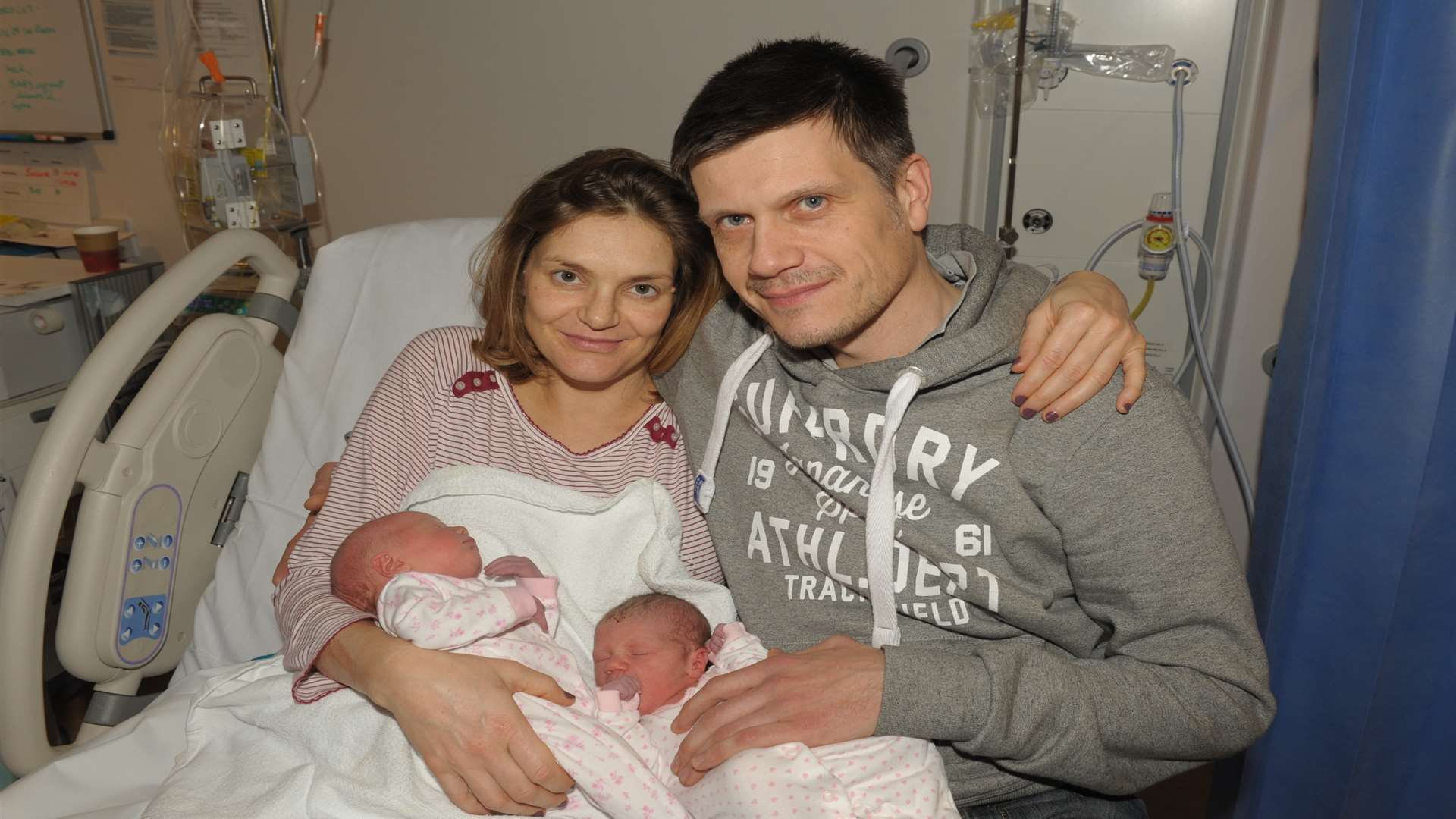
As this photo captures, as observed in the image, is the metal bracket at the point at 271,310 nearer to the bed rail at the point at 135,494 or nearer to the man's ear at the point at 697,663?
the bed rail at the point at 135,494

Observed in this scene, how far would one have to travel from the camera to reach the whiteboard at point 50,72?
3.33 m

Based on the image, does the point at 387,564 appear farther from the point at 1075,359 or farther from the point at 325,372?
the point at 1075,359

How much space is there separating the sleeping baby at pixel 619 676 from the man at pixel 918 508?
0.05 metres

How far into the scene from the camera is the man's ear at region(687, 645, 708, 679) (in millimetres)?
1507

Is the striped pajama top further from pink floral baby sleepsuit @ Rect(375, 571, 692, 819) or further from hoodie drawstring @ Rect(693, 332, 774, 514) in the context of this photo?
pink floral baby sleepsuit @ Rect(375, 571, 692, 819)

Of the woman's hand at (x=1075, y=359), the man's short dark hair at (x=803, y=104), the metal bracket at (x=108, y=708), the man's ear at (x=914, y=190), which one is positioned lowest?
the metal bracket at (x=108, y=708)

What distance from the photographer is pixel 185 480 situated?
1.89 metres

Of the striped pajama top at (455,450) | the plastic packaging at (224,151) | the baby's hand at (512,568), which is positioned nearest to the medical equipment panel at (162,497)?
the striped pajama top at (455,450)

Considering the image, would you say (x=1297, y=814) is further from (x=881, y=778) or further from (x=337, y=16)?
(x=337, y=16)

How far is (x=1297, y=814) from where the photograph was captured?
5.99 ft

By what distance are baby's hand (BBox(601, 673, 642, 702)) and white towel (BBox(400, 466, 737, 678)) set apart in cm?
17

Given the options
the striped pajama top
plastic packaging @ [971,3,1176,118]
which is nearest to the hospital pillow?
the striped pajama top

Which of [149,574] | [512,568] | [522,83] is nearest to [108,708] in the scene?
[149,574]

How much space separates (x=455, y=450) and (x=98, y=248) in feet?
7.27
